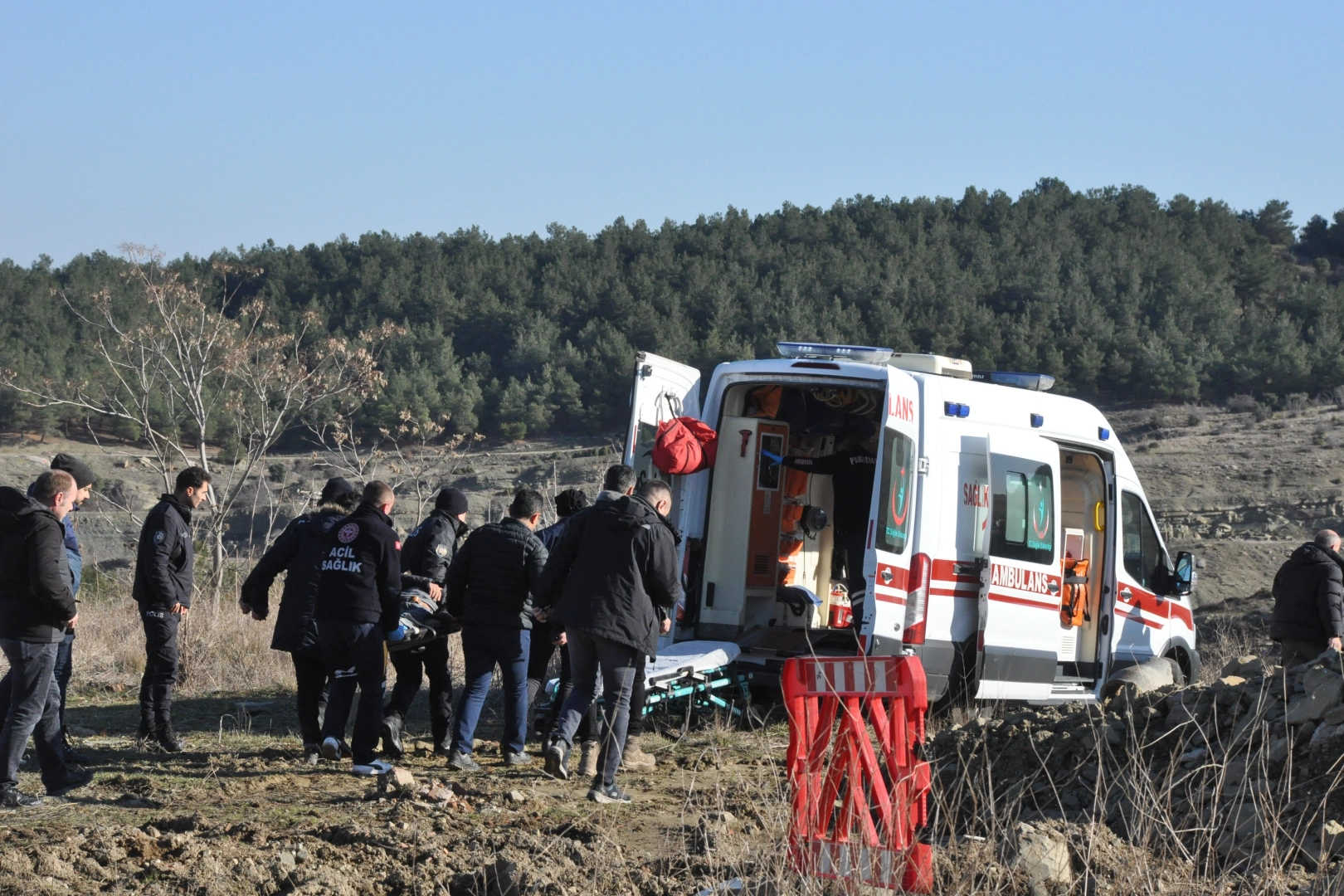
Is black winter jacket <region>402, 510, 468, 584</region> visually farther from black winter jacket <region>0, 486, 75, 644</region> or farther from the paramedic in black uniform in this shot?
the paramedic in black uniform

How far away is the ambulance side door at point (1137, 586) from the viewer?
9625mm

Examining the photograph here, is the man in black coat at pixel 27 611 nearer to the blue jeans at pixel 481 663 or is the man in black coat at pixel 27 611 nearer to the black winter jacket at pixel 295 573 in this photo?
the black winter jacket at pixel 295 573

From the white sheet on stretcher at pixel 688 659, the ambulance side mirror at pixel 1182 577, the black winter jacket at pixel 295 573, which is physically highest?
the ambulance side mirror at pixel 1182 577

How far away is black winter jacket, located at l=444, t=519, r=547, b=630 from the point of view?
7285mm

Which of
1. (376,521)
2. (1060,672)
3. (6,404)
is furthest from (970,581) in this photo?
(6,404)

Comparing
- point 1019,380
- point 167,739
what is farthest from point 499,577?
point 1019,380

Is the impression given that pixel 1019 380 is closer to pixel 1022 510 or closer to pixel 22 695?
pixel 1022 510

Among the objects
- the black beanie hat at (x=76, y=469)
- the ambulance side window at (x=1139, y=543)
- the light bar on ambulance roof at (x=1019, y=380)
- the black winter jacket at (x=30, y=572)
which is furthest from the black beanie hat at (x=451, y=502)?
the ambulance side window at (x=1139, y=543)

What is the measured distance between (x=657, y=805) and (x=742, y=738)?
77.3 inches

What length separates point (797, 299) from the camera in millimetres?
50156

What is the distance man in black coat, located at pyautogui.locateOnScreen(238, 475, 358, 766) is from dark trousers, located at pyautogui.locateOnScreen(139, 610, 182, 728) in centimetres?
46

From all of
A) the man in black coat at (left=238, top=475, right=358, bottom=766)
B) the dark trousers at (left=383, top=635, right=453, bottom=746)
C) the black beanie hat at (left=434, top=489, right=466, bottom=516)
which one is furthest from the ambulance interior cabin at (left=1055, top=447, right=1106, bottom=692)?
the man in black coat at (left=238, top=475, right=358, bottom=766)

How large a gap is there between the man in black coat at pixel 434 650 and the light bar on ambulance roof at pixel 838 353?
2469 mm

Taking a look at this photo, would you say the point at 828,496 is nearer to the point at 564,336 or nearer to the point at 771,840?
the point at 771,840
